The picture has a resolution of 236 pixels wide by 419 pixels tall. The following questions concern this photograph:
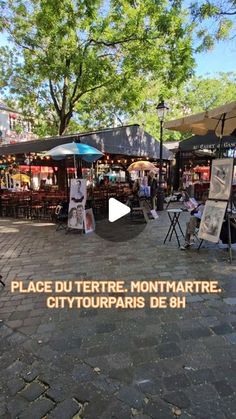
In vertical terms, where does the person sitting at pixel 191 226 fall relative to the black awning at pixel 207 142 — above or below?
below

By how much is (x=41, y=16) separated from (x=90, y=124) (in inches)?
389

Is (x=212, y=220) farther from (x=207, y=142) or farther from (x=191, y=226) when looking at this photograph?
(x=207, y=142)

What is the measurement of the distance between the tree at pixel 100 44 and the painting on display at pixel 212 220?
22.6ft

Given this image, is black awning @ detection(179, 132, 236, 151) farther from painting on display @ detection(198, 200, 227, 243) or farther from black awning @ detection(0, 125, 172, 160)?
painting on display @ detection(198, 200, 227, 243)

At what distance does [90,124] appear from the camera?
19.8m

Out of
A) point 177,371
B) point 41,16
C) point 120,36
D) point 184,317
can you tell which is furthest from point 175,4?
point 177,371

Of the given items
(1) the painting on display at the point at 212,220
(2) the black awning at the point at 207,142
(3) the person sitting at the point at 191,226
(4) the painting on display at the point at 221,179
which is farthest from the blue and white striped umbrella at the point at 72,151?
(2) the black awning at the point at 207,142

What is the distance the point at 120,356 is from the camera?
2525mm

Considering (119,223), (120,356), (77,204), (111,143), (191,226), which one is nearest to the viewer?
(120,356)

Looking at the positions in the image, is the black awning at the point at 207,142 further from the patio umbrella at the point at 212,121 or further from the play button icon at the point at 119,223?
the patio umbrella at the point at 212,121

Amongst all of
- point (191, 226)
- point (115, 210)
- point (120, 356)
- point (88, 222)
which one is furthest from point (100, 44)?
point (120, 356)

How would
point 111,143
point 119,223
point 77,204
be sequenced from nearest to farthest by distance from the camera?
point 77,204, point 119,223, point 111,143

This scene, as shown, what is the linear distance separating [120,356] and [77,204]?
5.56 metres

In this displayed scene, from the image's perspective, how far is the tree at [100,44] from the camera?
1004 cm
